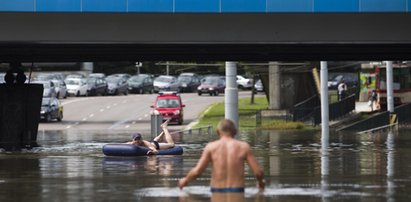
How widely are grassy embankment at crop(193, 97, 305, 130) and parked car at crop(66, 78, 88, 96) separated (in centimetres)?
1322

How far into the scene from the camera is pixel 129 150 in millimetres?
32688

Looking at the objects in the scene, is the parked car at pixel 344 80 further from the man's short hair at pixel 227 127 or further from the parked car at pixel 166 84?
the man's short hair at pixel 227 127

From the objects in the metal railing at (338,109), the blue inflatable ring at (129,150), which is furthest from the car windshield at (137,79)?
the blue inflatable ring at (129,150)

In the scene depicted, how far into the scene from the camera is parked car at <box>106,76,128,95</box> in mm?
90125

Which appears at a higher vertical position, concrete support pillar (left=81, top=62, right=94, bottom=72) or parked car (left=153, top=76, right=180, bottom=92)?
concrete support pillar (left=81, top=62, right=94, bottom=72)

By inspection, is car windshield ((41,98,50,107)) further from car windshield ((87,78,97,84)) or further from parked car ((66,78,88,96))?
car windshield ((87,78,97,84))

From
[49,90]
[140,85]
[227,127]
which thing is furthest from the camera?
[140,85]

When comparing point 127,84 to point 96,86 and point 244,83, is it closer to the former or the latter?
point 96,86

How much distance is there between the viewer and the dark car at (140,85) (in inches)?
3686

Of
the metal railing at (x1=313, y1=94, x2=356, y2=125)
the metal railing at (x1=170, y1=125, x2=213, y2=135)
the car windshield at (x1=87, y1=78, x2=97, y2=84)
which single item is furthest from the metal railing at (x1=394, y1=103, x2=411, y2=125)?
the car windshield at (x1=87, y1=78, x2=97, y2=84)

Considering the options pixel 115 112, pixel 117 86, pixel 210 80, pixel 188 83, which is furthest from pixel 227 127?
pixel 188 83

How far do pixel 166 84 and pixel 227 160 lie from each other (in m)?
78.5

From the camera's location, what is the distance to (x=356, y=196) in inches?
797

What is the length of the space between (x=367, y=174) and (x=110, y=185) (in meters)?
6.79
